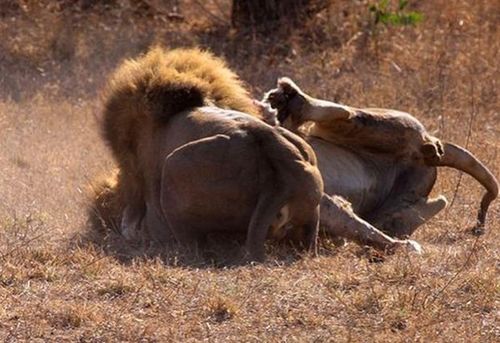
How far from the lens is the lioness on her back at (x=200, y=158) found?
6.42 meters

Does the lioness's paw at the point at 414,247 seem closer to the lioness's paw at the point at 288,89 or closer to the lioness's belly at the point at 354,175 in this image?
the lioness's belly at the point at 354,175

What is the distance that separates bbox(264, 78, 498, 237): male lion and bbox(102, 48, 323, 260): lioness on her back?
0.65 m

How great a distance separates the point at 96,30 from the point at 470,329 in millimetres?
8462

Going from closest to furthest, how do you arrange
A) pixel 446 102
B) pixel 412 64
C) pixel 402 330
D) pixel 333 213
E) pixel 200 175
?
1. pixel 402 330
2. pixel 200 175
3. pixel 333 213
4. pixel 446 102
5. pixel 412 64

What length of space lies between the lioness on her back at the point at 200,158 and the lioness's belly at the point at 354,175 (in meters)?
0.67

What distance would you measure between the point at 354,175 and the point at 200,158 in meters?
1.50

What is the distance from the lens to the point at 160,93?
700 centimetres

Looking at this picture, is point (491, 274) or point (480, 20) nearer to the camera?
point (491, 274)

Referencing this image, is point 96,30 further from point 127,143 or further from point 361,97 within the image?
point 127,143

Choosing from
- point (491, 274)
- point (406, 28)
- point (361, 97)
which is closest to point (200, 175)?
point (491, 274)

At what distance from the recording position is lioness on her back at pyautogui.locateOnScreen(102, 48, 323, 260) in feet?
21.1

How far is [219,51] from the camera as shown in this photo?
42.0 ft

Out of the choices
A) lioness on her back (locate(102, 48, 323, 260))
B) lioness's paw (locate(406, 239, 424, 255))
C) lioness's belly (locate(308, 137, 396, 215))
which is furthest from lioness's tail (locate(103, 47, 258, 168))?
lioness's paw (locate(406, 239, 424, 255))

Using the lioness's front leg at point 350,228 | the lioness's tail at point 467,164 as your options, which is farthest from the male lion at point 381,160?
the lioness's front leg at point 350,228
